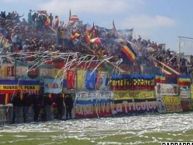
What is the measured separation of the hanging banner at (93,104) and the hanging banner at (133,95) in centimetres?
87

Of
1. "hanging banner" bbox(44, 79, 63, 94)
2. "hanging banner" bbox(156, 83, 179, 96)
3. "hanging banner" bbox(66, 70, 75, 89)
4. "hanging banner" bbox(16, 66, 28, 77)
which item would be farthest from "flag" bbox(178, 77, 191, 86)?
"hanging banner" bbox(16, 66, 28, 77)

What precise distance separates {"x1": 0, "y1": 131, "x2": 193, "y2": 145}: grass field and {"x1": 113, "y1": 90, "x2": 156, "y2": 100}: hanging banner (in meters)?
15.2

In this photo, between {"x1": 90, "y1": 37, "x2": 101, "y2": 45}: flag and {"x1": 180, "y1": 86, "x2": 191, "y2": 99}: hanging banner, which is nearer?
{"x1": 90, "y1": 37, "x2": 101, "y2": 45}: flag

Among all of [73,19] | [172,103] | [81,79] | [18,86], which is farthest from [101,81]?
[172,103]

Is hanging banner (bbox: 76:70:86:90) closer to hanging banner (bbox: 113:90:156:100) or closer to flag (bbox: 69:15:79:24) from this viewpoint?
hanging banner (bbox: 113:90:156:100)

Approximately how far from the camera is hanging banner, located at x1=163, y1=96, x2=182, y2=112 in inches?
1601

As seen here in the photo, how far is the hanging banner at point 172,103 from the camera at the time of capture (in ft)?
133

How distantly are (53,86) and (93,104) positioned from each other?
12.9 feet

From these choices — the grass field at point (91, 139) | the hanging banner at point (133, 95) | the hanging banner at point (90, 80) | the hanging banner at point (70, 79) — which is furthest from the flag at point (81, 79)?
the grass field at point (91, 139)

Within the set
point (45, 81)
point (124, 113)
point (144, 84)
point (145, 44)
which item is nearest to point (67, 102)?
point (45, 81)

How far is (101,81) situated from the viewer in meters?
34.3

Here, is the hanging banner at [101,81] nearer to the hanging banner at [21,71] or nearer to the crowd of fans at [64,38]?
the crowd of fans at [64,38]

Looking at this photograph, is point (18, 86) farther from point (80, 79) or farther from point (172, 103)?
point (172, 103)

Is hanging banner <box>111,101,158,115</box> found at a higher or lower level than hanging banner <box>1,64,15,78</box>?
lower
